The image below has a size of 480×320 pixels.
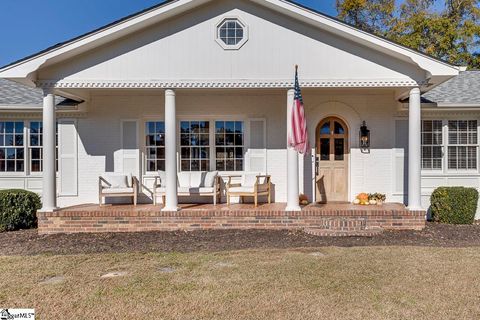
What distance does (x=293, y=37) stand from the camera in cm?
802

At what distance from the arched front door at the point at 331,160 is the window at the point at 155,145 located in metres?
4.32

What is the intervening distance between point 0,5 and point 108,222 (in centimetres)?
1145

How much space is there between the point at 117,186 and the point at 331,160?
5803mm

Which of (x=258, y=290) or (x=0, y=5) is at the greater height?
(x=0, y=5)

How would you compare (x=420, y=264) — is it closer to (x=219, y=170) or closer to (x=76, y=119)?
(x=219, y=170)

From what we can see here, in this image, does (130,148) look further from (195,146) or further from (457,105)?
(457,105)

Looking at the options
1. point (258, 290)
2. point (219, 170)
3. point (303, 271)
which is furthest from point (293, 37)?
point (258, 290)

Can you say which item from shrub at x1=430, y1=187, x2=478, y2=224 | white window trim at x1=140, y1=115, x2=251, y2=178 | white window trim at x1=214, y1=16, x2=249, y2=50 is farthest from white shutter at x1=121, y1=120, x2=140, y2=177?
shrub at x1=430, y1=187, x2=478, y2=224

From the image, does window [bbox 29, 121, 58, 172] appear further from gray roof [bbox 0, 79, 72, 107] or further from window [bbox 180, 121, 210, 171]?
window [bbox 180, 121, 210, 171]

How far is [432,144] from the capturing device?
984 cm

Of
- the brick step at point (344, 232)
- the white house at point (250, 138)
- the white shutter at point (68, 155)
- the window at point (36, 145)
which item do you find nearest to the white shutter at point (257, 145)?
the white house at point (250, 138)

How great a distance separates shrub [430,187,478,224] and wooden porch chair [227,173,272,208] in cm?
428

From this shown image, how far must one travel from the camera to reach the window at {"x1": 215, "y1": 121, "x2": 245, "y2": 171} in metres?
9.84

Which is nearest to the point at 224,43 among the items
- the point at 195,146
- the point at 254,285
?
the point at 195,146
